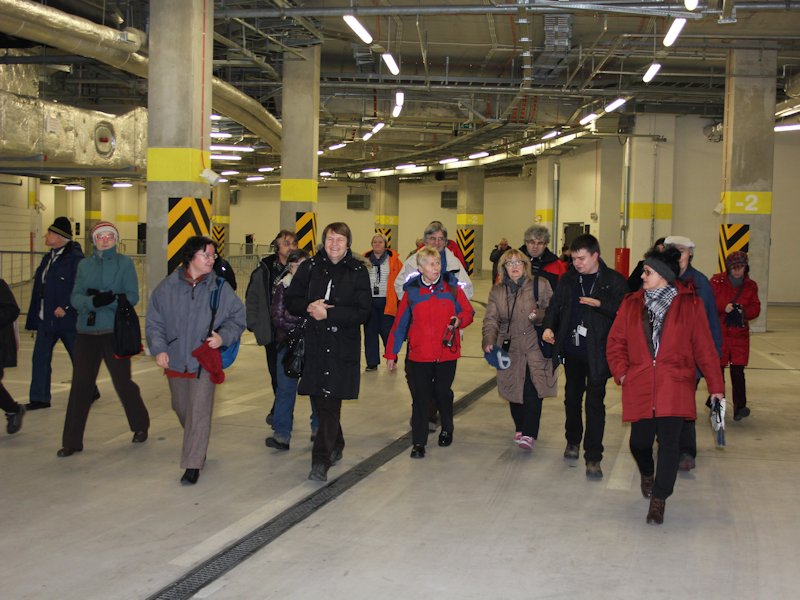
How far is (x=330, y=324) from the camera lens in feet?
20.1

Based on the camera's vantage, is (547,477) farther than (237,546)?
Yes

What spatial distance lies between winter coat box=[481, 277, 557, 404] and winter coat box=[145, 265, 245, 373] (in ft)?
6.99

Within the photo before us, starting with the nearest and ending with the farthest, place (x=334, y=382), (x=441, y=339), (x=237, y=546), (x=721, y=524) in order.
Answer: (x=237, y=546)
(x=721, y=524)
(x=334, y=382)
(x=441, y=339)

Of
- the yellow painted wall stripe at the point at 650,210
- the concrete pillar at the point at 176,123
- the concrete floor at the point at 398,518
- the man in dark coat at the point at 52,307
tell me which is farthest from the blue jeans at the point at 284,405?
the yellow painted wall stripe at the point at 650,210

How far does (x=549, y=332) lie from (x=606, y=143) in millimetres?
22805

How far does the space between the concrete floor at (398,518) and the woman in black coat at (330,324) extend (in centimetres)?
46

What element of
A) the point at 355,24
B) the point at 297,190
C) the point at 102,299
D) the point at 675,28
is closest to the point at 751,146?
the point at 675,28

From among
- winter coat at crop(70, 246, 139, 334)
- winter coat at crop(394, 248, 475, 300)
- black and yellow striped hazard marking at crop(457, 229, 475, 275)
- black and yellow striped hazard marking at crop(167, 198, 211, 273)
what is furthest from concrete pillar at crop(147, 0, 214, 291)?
black and yellow striped hazard marking at crop(457, 229, 475, 275)

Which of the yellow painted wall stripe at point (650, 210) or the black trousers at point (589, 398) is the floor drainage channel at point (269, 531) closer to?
the black trousers at point (589, 398)

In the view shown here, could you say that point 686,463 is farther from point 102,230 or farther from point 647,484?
point 102,230

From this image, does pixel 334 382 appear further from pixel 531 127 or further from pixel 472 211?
pixel 472 211

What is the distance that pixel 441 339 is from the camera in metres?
7.09

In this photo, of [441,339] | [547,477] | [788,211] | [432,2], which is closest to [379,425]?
[441,339]

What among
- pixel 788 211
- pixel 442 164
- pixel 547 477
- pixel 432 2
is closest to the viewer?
pixel 547 477
